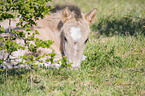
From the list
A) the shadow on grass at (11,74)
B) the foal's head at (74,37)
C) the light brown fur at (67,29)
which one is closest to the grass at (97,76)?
the shadow on grass at (11,74)

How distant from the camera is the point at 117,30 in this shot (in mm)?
7559

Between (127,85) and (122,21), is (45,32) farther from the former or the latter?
(122,21)

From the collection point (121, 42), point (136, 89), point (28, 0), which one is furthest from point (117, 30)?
point (28, 0)

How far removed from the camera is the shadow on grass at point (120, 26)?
288 inches

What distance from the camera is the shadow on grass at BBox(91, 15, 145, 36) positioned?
7309mm

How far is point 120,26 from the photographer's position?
7.80 meters

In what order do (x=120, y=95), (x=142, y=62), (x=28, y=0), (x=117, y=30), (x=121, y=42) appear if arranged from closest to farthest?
(x=28, y=0), (x=120, y=95), (x=142, y=62), (x=121, y=42), (x=117, y=30)

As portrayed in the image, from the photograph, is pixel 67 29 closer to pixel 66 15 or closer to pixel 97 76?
pixel 66 15

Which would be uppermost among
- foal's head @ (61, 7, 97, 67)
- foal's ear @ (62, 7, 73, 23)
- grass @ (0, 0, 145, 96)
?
foal's ear @ (62, 7, 73, 23)

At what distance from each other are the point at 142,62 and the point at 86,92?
7.27 ft

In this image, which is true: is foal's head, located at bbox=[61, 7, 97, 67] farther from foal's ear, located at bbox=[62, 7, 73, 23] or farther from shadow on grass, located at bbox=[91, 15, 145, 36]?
shadow on grass, located at bbox=[91, 15, 145, 36]

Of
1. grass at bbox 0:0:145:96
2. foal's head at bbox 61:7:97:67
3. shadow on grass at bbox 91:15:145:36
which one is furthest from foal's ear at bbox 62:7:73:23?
shadow on grass at bbox 91:15:145:36

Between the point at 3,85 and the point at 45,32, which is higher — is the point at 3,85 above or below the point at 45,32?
below

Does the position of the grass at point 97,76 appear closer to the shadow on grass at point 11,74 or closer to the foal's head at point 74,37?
the shadow on grass at point 11,74
